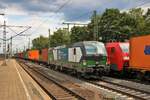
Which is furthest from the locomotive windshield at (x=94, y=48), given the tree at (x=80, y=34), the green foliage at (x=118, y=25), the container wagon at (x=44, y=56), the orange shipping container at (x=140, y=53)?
the tree at (x=80, y=34)

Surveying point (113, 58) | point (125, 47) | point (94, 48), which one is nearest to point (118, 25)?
point (113, 58)

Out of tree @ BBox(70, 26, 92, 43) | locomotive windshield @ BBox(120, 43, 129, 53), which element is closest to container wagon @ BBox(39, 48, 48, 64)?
tree @ BBox(70, 26, 92, 43)

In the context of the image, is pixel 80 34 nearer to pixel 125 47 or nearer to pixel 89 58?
pixel 125 47

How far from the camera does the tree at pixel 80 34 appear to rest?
79688 mm

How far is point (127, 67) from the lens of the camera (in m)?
28.0

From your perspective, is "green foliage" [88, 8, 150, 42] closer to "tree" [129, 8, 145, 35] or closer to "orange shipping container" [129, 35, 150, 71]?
"tree" [129, 8, 145, 35]

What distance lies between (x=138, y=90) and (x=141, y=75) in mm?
5641

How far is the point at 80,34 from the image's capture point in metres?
88.8

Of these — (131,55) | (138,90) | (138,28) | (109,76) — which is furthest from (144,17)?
(138,90)

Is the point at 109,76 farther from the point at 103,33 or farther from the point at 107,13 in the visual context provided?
the point at 107,13

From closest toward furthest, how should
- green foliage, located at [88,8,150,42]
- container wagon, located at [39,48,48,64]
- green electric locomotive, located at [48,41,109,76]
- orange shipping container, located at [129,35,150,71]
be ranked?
orange shipping container, located at [129,35,150,71] < green electric locomotive, located at [48,41,109,76] < container wagon, located at [39,48,48,64] < green foliage, located at [88,8,150,42]

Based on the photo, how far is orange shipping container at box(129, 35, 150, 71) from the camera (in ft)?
77.6

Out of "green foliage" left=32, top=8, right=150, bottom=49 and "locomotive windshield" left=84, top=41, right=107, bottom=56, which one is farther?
"green foliage" left=32, top=8, right=150, bottom=49

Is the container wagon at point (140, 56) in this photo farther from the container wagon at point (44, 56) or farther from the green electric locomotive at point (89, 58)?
the container wagon at point (44, 56)
